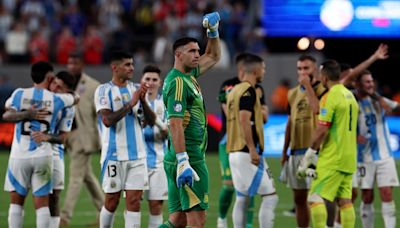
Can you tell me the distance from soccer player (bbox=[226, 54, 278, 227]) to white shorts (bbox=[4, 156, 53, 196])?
2.44 meters

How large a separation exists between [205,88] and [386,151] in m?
14.6

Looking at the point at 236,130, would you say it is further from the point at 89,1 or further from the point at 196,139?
the point at 89,1

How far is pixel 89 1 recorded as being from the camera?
33.0m

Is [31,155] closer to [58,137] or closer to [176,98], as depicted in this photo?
[58,137]

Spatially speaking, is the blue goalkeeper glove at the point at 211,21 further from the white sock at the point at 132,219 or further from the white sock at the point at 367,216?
the white sock at the point at 367,216

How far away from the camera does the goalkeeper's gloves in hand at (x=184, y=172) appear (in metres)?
10.5

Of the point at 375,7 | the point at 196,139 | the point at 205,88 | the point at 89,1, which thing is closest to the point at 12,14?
the point at 89,1

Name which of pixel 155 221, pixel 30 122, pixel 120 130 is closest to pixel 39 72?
pixel 30 122

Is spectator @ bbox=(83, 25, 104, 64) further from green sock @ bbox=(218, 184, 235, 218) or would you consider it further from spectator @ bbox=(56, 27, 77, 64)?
green sock @ bbox=(218, 184, 235, 218)

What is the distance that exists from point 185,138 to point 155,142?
2948 millimetres

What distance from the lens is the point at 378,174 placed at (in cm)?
1495

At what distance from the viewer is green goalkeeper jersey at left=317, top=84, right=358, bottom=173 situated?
42.6 ft

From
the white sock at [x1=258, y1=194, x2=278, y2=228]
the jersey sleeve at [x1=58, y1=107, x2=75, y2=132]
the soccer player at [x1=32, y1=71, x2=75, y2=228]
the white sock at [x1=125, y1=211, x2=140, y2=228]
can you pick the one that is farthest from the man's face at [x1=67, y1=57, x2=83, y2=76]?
the white sock at [x1=258, y1=194, x2=278, y2=228]

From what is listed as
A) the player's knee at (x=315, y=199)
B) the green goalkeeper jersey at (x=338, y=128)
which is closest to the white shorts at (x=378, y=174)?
the player's knee at (x=315, y=199)
